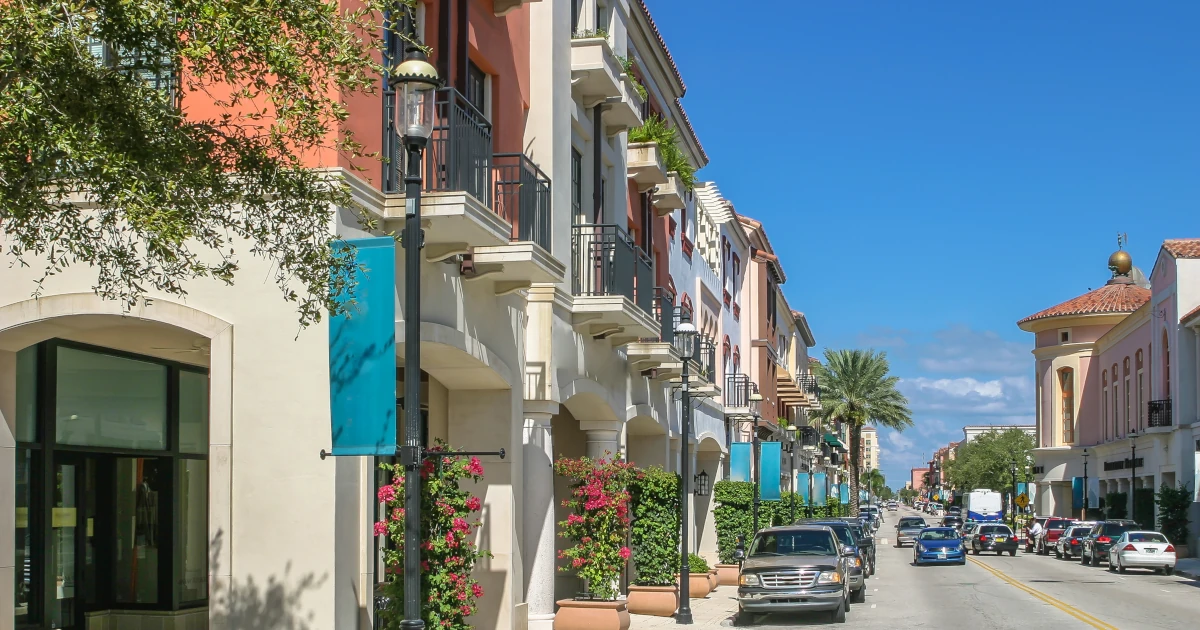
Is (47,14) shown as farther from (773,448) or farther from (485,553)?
(773,448)

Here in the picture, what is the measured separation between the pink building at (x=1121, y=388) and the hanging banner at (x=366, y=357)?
156 ft

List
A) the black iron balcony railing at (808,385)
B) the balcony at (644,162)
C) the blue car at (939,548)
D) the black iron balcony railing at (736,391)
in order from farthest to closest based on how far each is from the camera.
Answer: the black iron balcony railing at (808,385), the blue car at (939,548), the black iron balcony railing at (736,391), the balcony at (644,162)

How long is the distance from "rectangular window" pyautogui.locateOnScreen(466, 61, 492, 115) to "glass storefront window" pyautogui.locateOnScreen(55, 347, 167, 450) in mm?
5131

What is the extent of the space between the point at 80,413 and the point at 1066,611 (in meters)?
19.0

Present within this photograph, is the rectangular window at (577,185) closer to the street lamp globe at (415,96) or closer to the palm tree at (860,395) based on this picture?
the street lamp globe at (415,96)

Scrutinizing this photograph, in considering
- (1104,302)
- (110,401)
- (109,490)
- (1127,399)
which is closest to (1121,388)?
(1127,399)

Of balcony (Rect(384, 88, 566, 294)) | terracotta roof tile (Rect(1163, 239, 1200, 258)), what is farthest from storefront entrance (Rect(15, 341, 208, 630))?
terracotta roof tile (Rect(1163, 239, 1200, 258))

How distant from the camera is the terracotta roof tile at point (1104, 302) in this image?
77125 mm

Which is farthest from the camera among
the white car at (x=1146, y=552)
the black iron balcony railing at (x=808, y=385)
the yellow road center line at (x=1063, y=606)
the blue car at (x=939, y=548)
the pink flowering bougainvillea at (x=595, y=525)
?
the black iron balcony railing at (x=808, y=385)

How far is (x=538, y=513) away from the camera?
18.8 meters

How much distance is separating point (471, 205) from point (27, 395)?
16.9 ft

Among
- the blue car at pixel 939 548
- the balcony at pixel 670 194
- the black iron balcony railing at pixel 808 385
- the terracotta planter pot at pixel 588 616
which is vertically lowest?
the blue car at pixel 939 548

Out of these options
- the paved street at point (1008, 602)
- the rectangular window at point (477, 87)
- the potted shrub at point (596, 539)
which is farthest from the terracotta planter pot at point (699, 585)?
the rectangular window at point (477, 87)

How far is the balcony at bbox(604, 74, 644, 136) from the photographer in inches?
892
